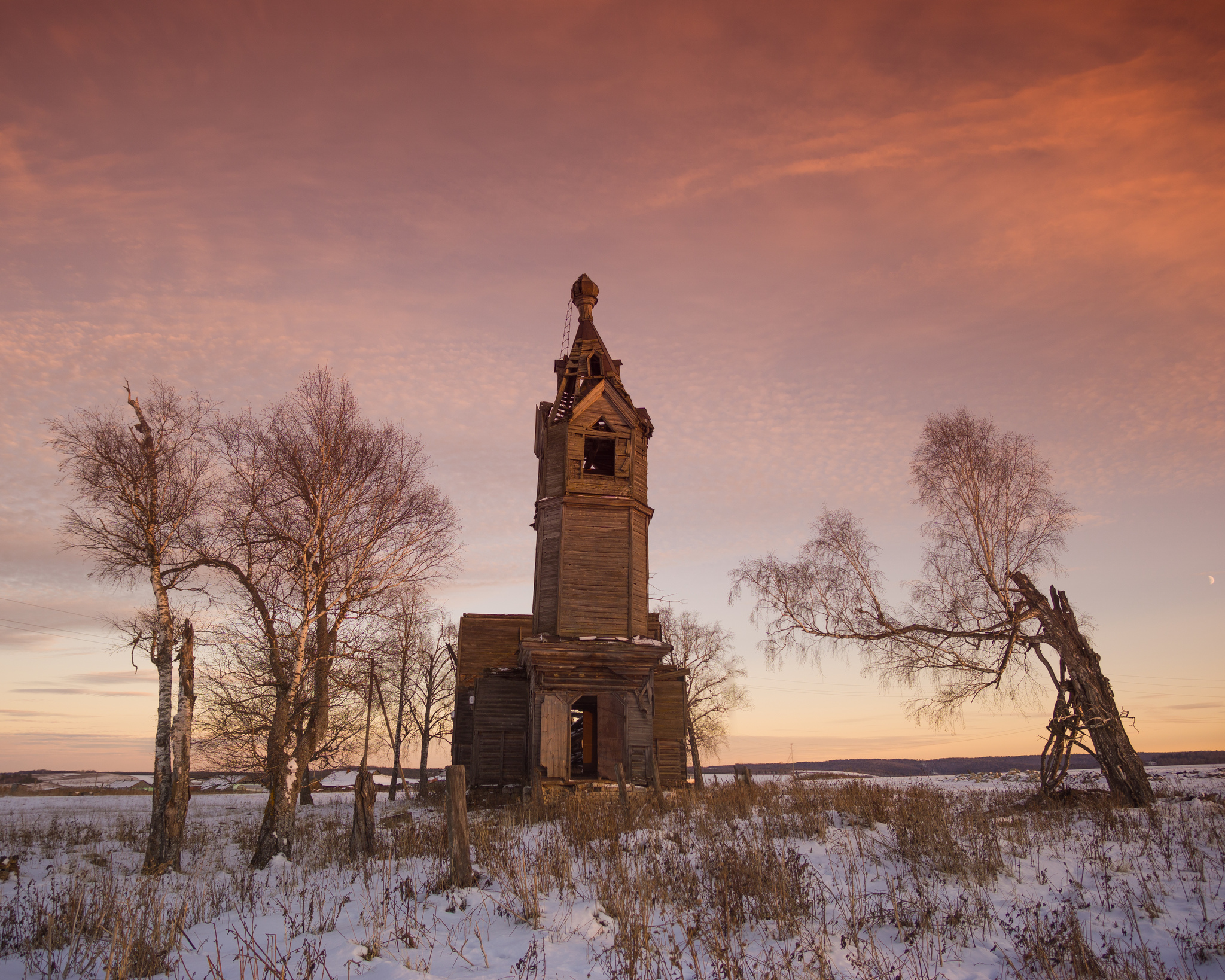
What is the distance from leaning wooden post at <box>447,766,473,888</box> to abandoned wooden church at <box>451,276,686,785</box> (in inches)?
383

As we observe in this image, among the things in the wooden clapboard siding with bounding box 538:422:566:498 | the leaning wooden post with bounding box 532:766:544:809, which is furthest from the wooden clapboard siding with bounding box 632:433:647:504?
the leaning wooden post with bounding box 532:766:544:809

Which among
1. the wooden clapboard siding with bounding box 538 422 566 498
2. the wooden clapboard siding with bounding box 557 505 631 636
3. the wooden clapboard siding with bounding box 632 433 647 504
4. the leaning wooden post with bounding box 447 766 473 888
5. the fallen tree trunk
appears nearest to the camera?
the leaning wooden post with bounding box 447 766 473 888

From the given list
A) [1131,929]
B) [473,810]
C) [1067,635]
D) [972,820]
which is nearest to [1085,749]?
[1067,635]

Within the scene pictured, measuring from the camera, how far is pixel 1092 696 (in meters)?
16.4

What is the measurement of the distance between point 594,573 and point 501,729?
7.73 meters

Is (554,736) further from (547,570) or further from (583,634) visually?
(547,570)

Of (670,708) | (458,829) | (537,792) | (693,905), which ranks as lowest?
(537,792)

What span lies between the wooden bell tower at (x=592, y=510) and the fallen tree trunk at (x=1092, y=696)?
11.7 meters

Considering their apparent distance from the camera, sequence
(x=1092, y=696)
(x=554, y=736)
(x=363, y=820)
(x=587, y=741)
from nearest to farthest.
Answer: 1. (x=363, y=820)
2. (x=1092, y=696)
3. (x=554, y=736)
4. (x=587, y=741)

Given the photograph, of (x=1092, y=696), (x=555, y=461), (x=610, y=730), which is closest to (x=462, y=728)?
(x=610, y=730)

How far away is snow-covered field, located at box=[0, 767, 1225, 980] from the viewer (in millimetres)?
6211

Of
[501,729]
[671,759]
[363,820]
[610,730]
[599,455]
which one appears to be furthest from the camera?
[599,455]

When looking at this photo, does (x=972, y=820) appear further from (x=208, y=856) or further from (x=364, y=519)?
(x=208, y=856)

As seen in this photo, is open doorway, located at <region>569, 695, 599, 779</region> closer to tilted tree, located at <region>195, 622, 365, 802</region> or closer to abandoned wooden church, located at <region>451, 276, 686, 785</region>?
abandoned wooden church, located at <region>451, 276, 686, 785</region>
